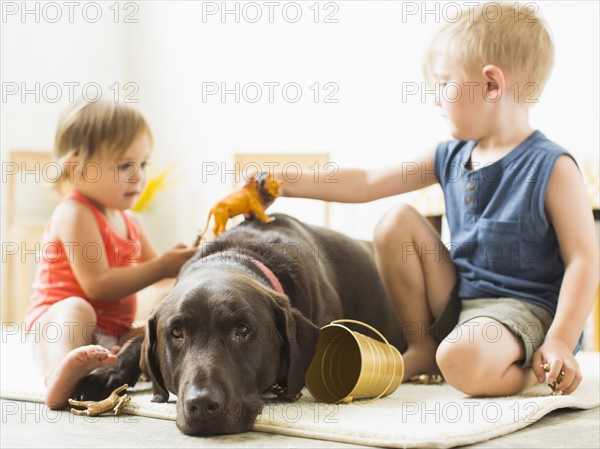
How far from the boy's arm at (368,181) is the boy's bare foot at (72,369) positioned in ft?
2.24

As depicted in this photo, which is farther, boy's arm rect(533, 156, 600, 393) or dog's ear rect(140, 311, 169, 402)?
boy's arm rect(533, 156, 600, 393)

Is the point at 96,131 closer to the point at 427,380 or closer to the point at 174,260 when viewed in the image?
the point at 174,260

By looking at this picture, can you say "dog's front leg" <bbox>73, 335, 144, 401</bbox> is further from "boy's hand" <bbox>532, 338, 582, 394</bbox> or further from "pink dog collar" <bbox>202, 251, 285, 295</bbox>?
"boy's hand" <bbox>532, 338, 582, 394</bbox>

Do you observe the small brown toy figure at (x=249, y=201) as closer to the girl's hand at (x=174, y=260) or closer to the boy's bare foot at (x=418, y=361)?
the girl's hand at (x=174, y=260)

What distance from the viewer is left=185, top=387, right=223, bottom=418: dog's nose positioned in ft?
3.68

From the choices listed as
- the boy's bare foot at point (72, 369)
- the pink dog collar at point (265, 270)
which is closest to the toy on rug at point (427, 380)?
the pink dog collar at point (265, 270)

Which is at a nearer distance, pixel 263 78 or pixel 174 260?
pixel 174 260

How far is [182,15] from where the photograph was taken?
15.5 ft

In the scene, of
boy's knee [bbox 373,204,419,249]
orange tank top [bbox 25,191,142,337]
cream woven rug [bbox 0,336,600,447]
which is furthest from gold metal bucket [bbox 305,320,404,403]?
orange tank top [bbox 25,191,142,337]

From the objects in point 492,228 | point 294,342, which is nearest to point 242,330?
point 294,342

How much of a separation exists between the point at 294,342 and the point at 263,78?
3.30 m

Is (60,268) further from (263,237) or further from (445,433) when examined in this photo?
(445,433)

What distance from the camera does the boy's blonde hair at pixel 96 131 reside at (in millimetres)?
2010

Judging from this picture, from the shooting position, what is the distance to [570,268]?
156cm
